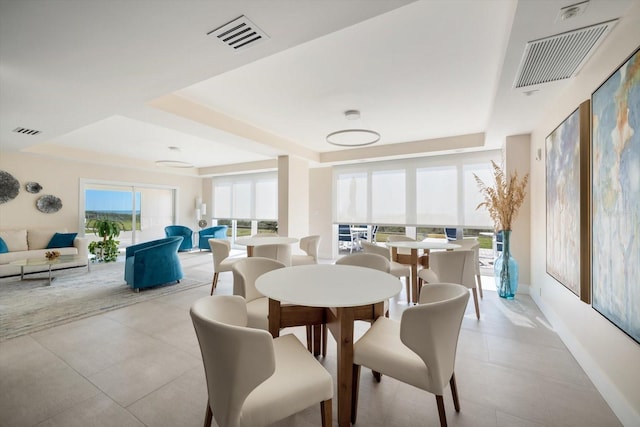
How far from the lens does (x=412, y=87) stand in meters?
3.15

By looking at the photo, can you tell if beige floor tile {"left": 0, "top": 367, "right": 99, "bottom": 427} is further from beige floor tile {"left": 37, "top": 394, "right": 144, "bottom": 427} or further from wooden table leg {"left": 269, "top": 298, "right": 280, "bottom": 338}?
wooden table leg {"left": 269, "top": 298, "right": 280, "bottom": 338}

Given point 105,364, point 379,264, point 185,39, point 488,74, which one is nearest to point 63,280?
point 105,364

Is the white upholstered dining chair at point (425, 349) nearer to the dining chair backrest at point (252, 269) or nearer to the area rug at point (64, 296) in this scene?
the dining chair backrest at point (252, 269)

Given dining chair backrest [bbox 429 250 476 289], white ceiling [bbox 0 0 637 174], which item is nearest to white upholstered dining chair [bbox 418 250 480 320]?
dining chair backrest [bbox 429 250 476 289]

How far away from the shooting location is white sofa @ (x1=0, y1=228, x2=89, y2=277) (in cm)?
492

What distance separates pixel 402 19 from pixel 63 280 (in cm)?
644

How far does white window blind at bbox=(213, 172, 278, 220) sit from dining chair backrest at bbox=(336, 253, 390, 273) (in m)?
5.67

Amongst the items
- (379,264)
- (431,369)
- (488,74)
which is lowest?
(431,369)

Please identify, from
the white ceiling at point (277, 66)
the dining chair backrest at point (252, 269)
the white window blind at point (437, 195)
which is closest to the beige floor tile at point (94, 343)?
the dining chair backrest at point (252, 269)

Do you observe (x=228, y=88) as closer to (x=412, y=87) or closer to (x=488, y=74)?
(x=412, y=87)

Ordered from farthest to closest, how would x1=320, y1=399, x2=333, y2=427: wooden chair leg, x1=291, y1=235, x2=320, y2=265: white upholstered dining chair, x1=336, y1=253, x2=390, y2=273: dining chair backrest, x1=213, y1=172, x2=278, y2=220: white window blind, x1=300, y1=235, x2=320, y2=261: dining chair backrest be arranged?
x1=213, y1=172, x2=278, y2=220: white window blind < x1=300, y1=235, x2=320, y2=261: dining chair backrest < x1=291, y1=235, x2=320, y2=265: white upholstered dining chair < x1=336, y1=253, x2=390, y2=273: dining chair backrest < x1=320, y1=399, x2=333, y2=427: wooden chair leg

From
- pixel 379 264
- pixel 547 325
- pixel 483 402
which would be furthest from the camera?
pixel 547 325

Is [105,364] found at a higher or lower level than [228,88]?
lower

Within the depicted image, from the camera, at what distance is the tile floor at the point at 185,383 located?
1.67 meters
